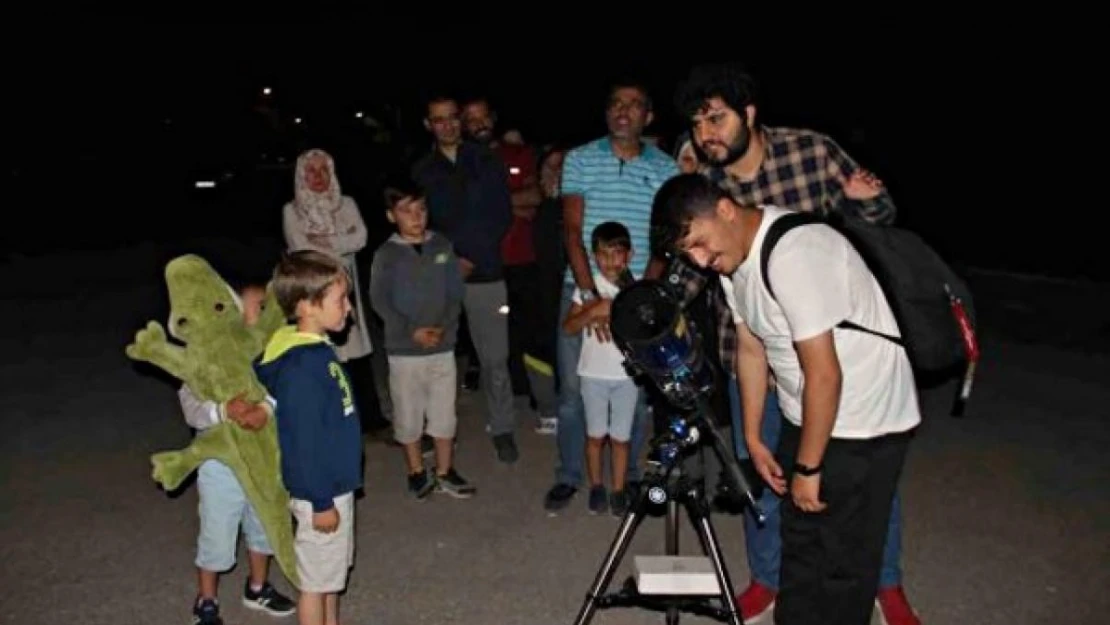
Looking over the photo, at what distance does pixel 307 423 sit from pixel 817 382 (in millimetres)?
1660

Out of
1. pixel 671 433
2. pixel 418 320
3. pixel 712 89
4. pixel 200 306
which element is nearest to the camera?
pixel 671 433

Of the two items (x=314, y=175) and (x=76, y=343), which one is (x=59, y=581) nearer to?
(x=314, y=175)

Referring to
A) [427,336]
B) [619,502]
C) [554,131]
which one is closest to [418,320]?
[427,336]

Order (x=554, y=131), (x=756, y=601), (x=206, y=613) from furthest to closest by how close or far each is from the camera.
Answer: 1. (x=554, y=131)
2. (x=756, y=601)
3. (x=206, y=613)

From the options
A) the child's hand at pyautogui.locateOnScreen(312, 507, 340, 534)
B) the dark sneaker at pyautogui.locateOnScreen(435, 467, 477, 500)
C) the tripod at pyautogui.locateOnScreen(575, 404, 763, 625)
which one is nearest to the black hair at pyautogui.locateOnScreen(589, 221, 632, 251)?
the dark sneaker at pyautogui.locateOnScreen(435, 467, 477, 500)

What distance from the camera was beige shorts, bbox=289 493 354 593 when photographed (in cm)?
378

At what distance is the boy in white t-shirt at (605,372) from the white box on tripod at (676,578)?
1515 mm

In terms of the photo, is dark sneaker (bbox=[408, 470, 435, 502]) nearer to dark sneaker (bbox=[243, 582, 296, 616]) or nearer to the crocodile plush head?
dark sneaker (bbox=[243, 582, 296, 616])

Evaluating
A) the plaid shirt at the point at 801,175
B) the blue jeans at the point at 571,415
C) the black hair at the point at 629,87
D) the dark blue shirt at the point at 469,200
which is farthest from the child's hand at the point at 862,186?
the dark blue shirt at the point at 469,200

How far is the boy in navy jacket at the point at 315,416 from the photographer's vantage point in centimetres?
361

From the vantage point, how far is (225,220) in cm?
2381

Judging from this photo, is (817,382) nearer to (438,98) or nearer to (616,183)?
(616,183)

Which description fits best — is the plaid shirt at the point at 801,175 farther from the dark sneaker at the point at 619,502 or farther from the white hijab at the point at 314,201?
the white hijab at the point at 314,201

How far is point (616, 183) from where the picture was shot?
528 cm
